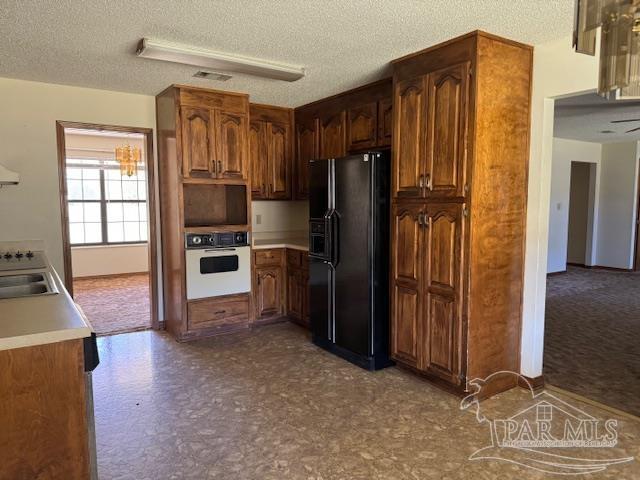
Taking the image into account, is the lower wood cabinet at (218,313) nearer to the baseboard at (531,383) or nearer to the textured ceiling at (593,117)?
the baseboard at (531,383)

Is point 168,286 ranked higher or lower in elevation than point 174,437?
higher

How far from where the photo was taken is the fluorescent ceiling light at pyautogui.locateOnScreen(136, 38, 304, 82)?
9.37 ft

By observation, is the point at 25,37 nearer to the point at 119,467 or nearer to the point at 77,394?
the point at 77,394

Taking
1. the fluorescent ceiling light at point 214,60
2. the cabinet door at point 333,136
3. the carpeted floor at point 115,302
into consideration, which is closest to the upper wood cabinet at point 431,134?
the fluorescent ceiling light at point 214,60

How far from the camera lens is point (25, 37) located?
8.98 ft

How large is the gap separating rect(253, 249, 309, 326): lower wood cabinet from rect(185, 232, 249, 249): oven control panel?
0.91 ft

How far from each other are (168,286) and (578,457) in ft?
12.0

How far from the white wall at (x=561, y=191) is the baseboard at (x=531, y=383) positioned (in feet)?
17.0

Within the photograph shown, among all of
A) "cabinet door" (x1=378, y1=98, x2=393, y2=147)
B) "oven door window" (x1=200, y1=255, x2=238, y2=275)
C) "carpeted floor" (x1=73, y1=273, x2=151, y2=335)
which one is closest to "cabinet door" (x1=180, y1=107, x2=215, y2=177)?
"oven door window" (x1=200, y1=255, x2=238, y2=275)

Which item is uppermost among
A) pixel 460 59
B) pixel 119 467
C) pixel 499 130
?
pixel 460 59

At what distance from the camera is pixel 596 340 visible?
4.19m

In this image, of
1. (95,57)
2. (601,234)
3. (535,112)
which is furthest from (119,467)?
(601,234)

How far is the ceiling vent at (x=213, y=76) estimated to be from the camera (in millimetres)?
3533

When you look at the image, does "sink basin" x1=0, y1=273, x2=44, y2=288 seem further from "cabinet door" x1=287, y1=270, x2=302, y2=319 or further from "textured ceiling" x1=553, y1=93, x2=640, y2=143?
"textured ceiling" x1=553, y1=93, x2=640, y2=143
